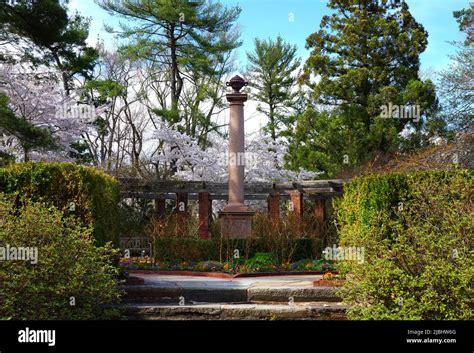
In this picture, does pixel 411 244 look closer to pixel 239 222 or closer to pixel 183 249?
pixel 183 249

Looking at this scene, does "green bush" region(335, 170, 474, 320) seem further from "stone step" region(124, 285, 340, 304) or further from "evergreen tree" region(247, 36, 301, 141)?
"evergreen tree" region(247, 36, 301, 141)

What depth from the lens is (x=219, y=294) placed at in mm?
9125

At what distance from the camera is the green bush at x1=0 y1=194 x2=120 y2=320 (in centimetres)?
744

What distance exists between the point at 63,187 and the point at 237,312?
2971 mm

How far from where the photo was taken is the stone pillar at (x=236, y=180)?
633 inches

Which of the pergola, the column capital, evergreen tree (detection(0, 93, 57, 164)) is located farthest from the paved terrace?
the pergola

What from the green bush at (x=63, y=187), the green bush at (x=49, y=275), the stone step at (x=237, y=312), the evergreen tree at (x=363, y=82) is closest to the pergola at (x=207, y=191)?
the evergreen tree at (x=363, y=82)

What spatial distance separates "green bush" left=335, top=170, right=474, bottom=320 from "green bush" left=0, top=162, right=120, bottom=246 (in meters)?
3.42

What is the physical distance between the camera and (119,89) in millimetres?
26406

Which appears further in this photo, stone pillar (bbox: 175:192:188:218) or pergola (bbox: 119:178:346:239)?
stone pillar (bbox: 175:192:188:218)

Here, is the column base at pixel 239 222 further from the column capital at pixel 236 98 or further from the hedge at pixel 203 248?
the column capital at pixel 236 98

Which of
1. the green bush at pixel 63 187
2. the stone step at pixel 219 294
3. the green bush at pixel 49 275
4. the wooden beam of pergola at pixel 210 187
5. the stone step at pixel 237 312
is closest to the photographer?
the green bush at pixel 49 275

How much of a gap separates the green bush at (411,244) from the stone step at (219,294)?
0.68 metres

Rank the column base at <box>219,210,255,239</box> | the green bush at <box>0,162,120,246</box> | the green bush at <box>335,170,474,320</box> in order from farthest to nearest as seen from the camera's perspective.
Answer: the column base at <box>219,210,255,239</box> → the green bush at <box>0,162,120,246</box> → the green bush at <box>335,170,474,320</box>
